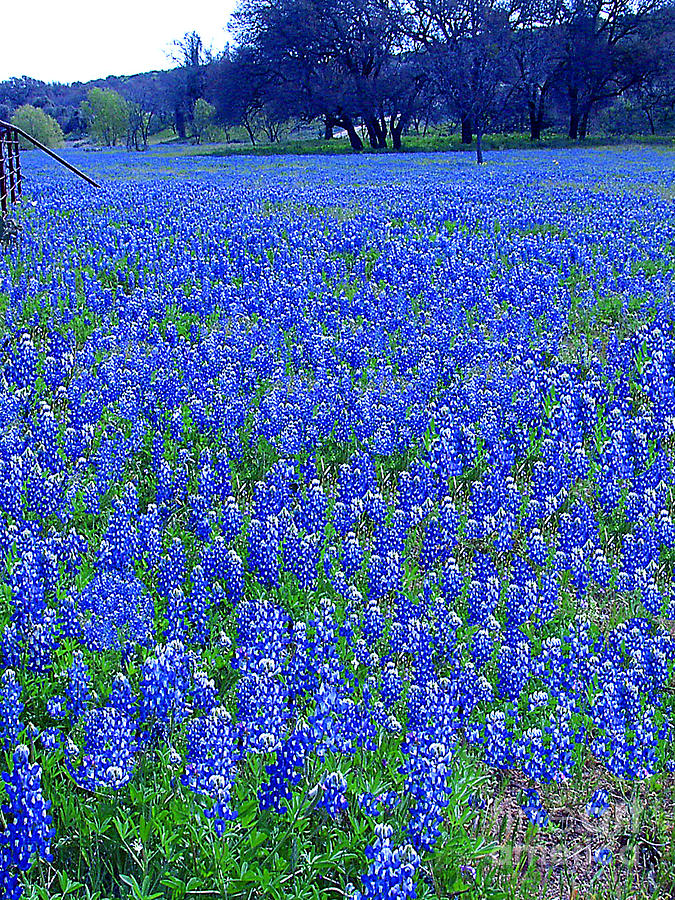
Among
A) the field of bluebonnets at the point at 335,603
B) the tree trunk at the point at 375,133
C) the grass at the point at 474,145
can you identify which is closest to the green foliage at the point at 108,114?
the grass at the point at 474,145

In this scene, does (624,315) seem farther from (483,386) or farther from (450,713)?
(450,713)

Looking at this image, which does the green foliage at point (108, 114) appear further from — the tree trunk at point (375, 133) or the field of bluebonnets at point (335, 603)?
the field of bluebonnets at point (335, 603)

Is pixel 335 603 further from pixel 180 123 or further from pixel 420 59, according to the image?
pixel 180 123

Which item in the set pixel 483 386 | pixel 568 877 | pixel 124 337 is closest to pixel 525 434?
pixel 483 386

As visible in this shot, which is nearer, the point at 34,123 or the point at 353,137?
the point at 353,137

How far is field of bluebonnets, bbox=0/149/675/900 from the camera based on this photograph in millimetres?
2842

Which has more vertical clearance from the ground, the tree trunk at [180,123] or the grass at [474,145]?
the tree trunk at [180,123]

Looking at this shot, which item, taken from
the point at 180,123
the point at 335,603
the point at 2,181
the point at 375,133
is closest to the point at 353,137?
the point at 375,133

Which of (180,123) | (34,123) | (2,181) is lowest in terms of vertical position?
(2,181)

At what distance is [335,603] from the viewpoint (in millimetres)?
4082

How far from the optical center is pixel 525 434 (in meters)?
6.03

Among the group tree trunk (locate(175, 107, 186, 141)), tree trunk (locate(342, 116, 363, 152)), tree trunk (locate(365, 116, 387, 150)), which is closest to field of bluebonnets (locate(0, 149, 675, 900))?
tree trunk (locate(342, 116, 363, 152))

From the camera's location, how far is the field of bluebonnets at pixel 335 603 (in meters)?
2.84

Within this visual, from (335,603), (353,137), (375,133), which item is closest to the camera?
(335,603)
